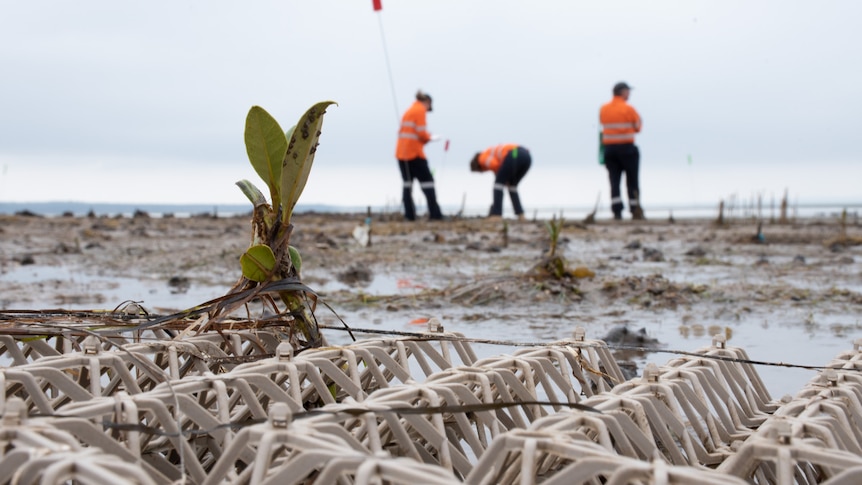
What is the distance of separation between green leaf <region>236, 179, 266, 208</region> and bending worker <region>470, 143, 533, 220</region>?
16.6 meters

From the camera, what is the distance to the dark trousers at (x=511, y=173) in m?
19.6

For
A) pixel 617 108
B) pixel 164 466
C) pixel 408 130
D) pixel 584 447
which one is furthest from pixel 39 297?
pixel 617 108

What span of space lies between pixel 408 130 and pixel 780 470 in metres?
16.0

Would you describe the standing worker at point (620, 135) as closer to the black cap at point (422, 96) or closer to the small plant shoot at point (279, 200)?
the black cap at point (422, 96)

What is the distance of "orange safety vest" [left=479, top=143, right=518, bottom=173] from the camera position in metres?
19.6

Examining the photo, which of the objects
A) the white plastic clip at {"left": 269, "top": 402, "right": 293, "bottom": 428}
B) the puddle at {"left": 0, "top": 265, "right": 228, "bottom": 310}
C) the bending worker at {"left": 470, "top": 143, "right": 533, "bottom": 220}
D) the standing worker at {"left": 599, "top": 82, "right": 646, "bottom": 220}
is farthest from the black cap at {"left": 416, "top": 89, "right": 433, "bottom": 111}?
the white plastic clip at {"left": 269, "top": 402, "right": 293, "bottom": 428}

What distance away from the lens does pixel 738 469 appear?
1852 mm

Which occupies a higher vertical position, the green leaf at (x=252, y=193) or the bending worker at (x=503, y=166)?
the bending worker at (x=503, y=166)

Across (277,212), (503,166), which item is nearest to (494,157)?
(503,166)

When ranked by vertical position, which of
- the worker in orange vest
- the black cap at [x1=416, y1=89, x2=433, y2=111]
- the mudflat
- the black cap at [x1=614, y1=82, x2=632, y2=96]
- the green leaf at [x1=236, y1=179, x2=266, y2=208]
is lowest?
the mudflat

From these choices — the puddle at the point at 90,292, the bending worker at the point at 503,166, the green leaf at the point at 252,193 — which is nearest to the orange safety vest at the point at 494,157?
the bending worker at the point at 503,166

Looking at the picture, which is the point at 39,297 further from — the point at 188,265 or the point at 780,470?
the point at 780,470

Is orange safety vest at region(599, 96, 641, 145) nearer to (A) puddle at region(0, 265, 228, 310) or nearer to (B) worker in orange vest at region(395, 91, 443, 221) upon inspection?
(B) worker in orange vest at region(395, 91, 443, 221)

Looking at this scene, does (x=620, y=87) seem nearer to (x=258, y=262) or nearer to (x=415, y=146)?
(x=415, y=146)
